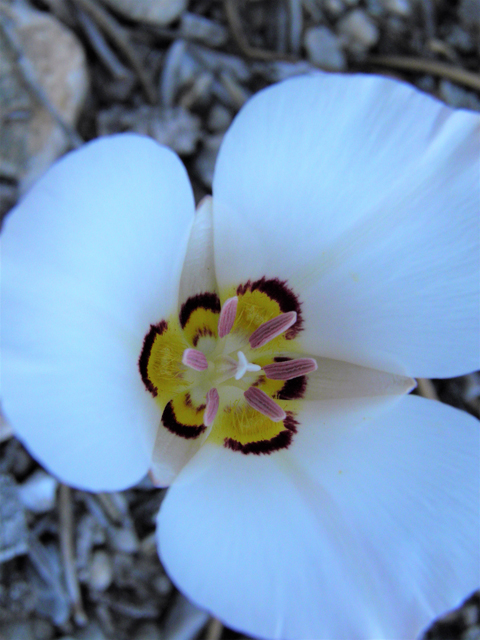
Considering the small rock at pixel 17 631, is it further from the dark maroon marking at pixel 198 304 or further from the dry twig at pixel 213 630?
the dark maroon marking at pixel 198 304

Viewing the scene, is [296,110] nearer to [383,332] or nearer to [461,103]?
[383,332]

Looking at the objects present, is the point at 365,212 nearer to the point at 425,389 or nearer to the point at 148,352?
the point at 148,352

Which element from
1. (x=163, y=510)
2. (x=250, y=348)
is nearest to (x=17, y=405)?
(x=163, y=510)

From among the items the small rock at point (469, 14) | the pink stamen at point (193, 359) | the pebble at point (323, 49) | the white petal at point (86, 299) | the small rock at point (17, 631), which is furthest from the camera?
the small rock at point (469, 14)

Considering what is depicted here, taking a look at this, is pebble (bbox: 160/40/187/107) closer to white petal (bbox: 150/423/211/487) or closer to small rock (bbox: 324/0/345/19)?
small rock (bbox: 324/0/345/19)

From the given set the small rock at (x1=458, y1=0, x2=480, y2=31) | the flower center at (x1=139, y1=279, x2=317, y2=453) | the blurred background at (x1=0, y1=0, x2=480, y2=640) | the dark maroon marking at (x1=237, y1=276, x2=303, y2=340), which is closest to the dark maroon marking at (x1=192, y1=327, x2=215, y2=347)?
the flower center at (x1=139, y1=279, x2=317, y2=453)

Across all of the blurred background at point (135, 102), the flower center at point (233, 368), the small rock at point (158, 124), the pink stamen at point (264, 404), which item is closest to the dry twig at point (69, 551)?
the blurred background at point (135, 102)

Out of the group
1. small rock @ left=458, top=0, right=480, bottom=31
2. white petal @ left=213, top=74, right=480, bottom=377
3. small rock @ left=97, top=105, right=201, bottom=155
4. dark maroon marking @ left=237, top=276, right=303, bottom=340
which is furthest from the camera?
small rock @ left=458, top=0, right=480, bottom=31
